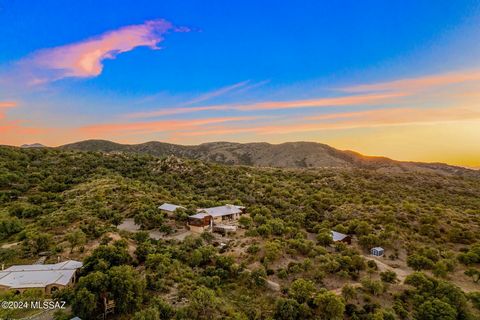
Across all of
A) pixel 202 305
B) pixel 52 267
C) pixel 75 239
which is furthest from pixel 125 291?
pixel 75 239

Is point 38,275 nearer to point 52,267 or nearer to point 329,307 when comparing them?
point 52,267

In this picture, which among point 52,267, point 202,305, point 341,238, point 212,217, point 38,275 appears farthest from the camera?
point 212,217

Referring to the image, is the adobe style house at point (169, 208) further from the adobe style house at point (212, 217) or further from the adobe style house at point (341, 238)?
the adobe style house at point (341, 238)

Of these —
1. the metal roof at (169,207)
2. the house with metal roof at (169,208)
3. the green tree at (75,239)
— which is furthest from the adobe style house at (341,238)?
the green tree at (75,239)

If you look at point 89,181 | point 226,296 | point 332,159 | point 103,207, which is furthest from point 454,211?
point 332,159

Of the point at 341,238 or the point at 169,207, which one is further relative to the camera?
the point at 169,207

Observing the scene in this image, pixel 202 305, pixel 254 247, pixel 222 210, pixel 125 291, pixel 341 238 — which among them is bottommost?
pixel 341 238
